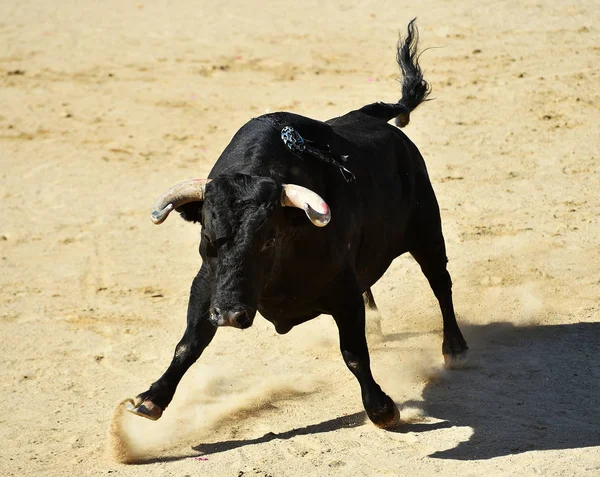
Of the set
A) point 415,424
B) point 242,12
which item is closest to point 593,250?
point 415,424

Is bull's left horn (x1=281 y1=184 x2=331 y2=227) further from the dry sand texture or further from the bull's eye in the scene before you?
the dry sand texture

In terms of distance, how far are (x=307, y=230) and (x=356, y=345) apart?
731mm

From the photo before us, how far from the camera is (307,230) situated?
541 cm

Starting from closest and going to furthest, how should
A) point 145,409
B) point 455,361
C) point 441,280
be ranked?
1. point 145,409
2. point 455,361
3. point 441,280

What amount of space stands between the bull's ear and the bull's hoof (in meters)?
1.03

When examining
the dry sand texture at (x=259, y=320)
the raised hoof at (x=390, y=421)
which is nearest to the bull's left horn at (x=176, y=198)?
the dry sand texture at (x=259, y=320)

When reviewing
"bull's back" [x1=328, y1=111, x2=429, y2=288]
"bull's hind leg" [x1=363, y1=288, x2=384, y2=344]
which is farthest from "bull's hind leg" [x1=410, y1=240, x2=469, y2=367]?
"bull's hind leg" [x1=363, y1=288, x2=384, y2=344]

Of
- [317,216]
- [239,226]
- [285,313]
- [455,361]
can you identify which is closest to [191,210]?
[239,226]

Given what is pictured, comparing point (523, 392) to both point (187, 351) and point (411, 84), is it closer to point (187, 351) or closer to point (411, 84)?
point (187, 351)

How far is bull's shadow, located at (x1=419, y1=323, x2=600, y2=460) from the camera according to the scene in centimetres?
554

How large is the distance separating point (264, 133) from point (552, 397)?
7.53 feet

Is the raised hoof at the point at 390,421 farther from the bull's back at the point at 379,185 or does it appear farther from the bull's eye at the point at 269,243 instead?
the bull's eye at the point at 269,243

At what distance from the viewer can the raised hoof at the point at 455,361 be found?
6.70 m

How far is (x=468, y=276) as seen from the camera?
828 cm
